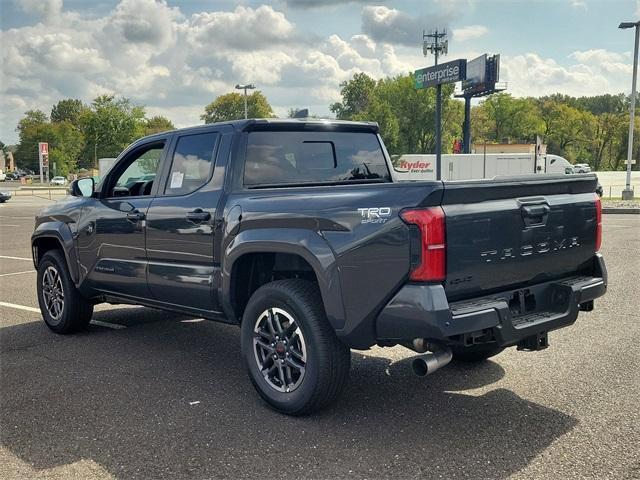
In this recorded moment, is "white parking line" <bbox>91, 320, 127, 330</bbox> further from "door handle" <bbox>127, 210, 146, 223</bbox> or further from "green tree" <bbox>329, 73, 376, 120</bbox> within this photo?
"green tree" <bbox>329, 73, 376, 120</bbox>

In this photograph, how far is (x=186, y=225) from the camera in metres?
4.72

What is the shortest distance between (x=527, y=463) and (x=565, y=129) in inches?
4000

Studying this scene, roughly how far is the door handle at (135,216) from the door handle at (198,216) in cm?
66

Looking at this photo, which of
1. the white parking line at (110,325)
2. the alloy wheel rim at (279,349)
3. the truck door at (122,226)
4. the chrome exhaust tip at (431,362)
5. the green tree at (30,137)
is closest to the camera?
the chrome exhaust tip at (431,362)

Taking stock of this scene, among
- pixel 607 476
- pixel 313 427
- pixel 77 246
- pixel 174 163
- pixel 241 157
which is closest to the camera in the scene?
pixel 607 476

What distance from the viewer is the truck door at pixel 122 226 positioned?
5262mm

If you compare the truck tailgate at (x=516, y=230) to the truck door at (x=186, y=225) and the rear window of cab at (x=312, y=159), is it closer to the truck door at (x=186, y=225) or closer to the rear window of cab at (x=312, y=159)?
the rear window of cab at (x=312, y=159)

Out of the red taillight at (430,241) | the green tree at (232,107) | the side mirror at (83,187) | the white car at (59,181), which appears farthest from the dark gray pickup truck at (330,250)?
the green tree at (232,107)

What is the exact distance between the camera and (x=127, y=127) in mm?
58125

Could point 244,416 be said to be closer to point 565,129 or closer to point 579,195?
point 579,195

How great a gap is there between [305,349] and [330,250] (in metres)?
0.66

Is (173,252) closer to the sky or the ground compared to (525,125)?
closer to the ground

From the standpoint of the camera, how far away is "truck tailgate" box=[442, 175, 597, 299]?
11.3 feet

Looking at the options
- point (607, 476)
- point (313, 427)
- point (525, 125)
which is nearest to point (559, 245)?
point (607, 476)
